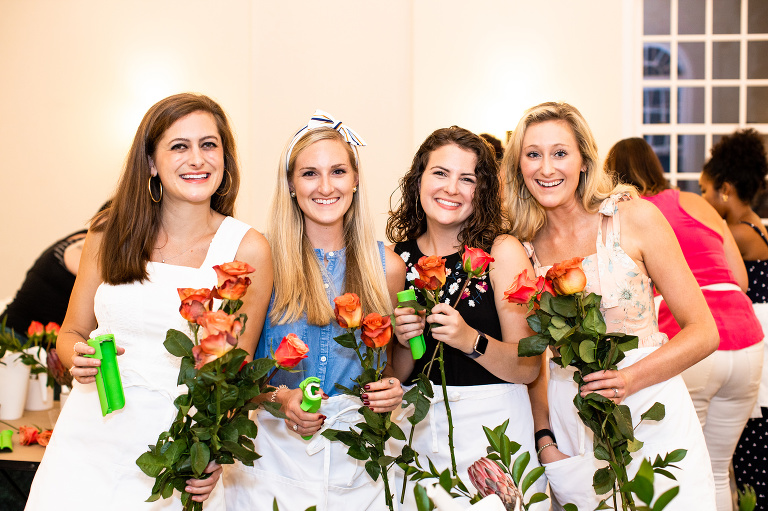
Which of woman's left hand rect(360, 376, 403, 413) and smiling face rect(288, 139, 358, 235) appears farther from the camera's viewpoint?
smiling face rect(288, 139, 358, 235)

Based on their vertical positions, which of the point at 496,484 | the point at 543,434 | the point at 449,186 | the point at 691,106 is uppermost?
the point at 691,106

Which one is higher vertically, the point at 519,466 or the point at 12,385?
the point at 519,466

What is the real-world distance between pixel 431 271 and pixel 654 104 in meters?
5.07

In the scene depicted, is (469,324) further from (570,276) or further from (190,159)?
(190,159)

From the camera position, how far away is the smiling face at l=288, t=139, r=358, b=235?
193 centimetres

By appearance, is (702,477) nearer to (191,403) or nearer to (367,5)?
(191,403)

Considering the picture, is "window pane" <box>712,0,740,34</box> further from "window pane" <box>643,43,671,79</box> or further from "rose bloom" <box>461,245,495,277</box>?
"rose bloom" <box>461,245,495,277</box>

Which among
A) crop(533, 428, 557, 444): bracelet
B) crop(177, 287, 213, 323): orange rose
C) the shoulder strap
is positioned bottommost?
crop(533, 428, 557, 444): bracelet

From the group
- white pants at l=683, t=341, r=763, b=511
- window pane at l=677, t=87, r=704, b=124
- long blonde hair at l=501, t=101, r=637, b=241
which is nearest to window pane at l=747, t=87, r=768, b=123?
window pane at l=677, t=87, r=704, b=124

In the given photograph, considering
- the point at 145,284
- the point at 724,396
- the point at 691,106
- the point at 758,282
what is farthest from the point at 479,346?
the point at 691,106

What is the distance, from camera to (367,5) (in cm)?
474

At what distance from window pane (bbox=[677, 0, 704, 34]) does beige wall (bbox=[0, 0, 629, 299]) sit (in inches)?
27.0

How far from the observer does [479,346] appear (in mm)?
1746

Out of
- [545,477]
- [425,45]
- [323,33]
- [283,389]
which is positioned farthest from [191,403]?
[425,45]
